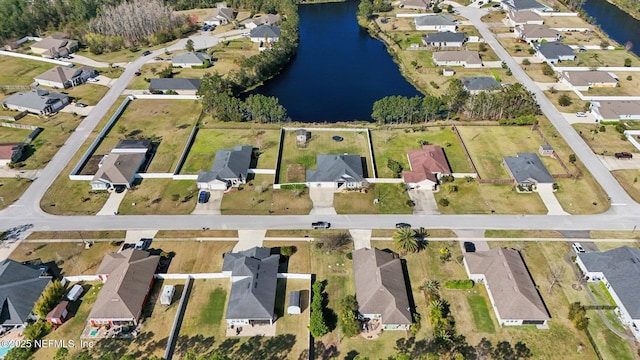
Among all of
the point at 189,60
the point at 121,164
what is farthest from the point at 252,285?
the point at 189,60

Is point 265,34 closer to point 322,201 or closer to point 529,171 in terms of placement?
point 322,201

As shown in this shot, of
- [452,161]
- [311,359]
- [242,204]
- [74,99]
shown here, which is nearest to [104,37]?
[74,99]

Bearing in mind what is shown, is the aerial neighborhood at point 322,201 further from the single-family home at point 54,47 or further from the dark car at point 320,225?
the single-family home at point 54,47

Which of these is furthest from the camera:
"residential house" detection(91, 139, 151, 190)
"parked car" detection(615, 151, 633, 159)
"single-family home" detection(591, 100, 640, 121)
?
"single-family home" detection(591, 100, 640, 121)

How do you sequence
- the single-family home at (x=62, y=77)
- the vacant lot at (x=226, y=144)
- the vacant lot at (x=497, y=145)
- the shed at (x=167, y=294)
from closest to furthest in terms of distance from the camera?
1. the shed at (x=167, y=294)
2. the vacant lot at (x=497, y=145)
3. the vacant lot at (x=226, y=144)
4. the single-family home at (x=62, y=77)

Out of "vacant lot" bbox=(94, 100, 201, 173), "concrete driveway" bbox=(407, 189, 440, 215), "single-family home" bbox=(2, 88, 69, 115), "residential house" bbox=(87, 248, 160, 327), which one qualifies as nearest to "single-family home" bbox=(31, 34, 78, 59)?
"single-family home" bbox=(2, 88, 69, 115)

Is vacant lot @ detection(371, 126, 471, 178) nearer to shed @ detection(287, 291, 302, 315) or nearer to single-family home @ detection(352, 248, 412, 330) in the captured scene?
single-family home @ detection(352, 248, 412, 330)

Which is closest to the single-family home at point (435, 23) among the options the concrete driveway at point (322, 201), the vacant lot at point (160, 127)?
the vacant lot at point (160, 127)
